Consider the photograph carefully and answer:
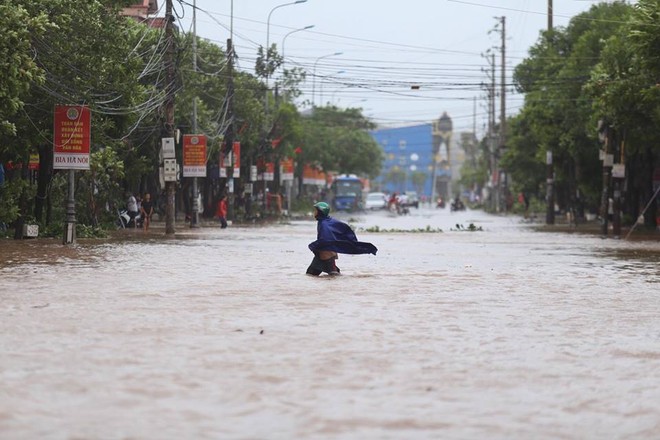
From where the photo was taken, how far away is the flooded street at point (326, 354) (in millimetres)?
8242

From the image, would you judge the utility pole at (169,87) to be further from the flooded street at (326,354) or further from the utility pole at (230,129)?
the flooded street at (326,354)

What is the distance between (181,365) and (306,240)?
95.8 feet

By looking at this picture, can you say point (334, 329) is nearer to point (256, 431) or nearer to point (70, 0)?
point (256, 431)

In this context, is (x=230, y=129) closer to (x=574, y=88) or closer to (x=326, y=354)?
(x=574, y=88)

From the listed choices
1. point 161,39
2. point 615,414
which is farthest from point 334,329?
point 161,39

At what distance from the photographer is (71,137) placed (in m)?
33.0

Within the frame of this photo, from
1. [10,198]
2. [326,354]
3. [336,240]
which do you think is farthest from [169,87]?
[326,354]

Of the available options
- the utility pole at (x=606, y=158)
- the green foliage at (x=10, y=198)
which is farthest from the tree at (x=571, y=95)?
the green foliage at (x=10, y=198)

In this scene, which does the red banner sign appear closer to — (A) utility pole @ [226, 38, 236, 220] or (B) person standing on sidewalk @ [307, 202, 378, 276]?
(B) person standing on sidewalk @ [307, 202, 378, 276]

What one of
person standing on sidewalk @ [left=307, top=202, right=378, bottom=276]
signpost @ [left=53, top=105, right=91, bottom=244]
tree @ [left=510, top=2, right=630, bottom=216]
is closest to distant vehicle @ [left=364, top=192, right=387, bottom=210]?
tree @ [left=510, top=2, right=630, bottom=216]

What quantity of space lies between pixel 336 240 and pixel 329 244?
0.46 feet

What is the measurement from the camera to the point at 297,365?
10.8m

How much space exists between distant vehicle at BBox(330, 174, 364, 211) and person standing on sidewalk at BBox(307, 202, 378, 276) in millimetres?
87957

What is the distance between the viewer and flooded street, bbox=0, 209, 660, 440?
8.24 m
